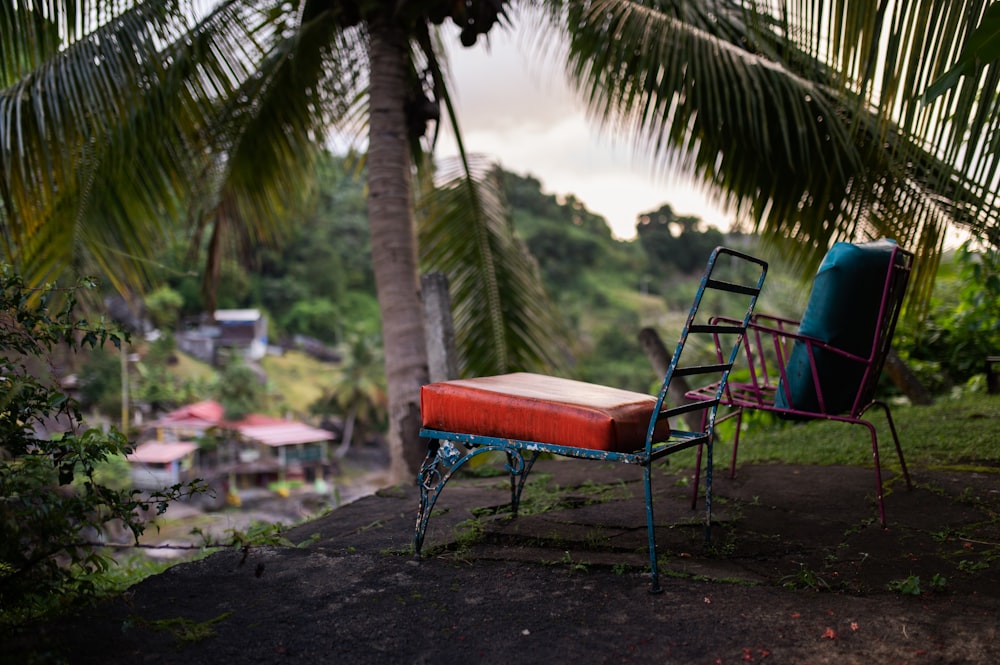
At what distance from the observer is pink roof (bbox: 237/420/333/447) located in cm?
4078

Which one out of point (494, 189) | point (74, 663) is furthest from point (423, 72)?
point (74, 663)

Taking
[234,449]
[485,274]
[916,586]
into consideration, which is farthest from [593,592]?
[234,449]

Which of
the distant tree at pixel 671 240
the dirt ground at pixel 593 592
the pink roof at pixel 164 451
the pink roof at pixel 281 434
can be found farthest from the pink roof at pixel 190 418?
the dirt ground at pixel 593 592

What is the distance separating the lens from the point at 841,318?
2.97 metres

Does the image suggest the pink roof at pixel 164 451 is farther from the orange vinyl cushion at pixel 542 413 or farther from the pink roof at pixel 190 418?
the orange vinyl cushion at pixel 542 413

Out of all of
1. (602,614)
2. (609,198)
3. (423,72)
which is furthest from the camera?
(609,198)

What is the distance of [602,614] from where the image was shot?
221 centimetres

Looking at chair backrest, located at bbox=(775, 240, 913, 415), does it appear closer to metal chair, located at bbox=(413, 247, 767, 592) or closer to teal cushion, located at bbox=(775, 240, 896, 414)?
teal cushion, located at bbox=(775, 240, 896, 414)

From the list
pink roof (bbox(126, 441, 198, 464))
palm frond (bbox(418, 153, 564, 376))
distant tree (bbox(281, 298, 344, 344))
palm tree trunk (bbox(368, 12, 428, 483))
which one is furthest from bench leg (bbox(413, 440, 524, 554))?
distant tree (bbox(281, 298, 344, 344))

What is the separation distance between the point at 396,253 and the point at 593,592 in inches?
142

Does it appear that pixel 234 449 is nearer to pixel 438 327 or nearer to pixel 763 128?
pixel 438 327

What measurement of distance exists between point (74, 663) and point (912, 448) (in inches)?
162

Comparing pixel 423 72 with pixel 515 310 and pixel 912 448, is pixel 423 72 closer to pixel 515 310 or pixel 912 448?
pixel 515 310

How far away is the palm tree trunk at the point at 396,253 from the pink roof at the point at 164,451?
32005mm
